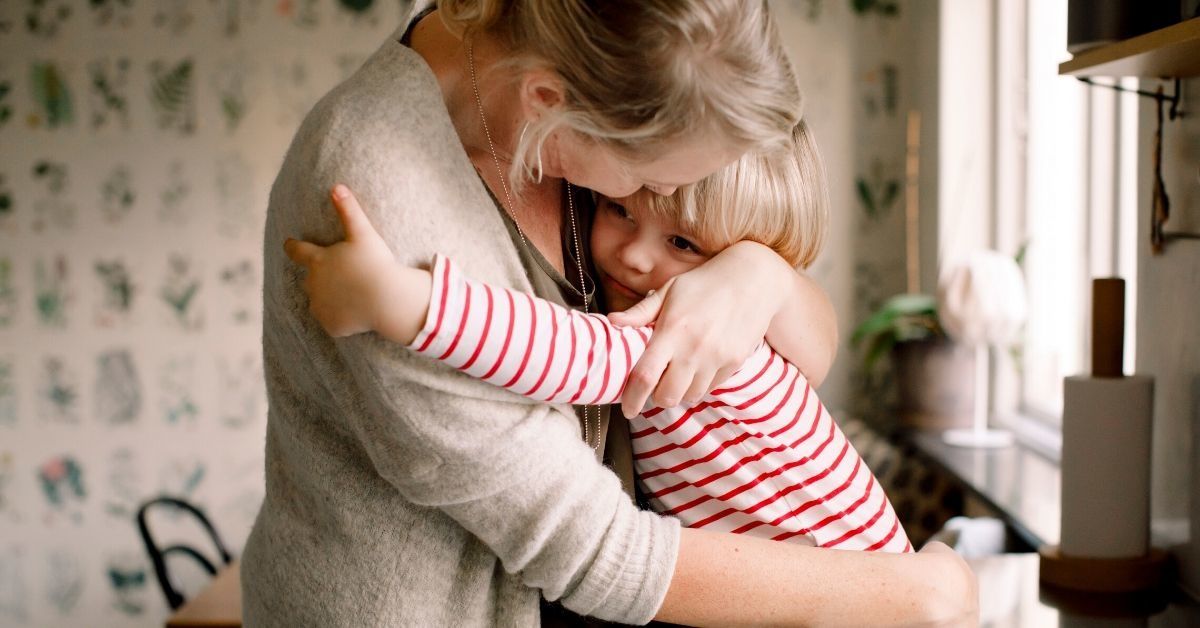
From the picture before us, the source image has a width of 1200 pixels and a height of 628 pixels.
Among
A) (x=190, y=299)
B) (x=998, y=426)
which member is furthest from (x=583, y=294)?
(x=190, y=299)

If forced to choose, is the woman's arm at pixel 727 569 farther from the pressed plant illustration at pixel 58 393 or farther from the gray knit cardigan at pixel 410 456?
the pressed plant illustration at pixel 58 393

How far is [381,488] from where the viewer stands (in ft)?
2.80

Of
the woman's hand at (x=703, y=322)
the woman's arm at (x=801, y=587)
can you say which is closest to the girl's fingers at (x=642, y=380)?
the woman's hand at (x=703, y=322)

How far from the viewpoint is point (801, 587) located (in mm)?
881

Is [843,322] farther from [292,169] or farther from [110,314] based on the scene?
[292,169]

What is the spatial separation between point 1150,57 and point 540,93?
776 mm

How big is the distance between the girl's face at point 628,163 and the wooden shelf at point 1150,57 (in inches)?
21.5

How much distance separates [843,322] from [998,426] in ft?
2.00

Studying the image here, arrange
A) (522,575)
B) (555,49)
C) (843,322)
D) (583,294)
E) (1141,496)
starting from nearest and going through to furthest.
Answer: (555,49) → (522,575) → (583,294) → (1141,496) → (843,322)

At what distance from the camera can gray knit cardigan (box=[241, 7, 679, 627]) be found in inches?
29.8

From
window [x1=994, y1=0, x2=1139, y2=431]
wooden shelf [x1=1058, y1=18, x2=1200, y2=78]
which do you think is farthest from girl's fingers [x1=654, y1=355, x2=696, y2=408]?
window [x1=994, y1=0, x2=1139, y2=431]

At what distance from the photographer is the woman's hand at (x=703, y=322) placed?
34.5 inches

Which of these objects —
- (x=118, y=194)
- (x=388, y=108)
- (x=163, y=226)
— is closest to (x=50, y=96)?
(x=118, y=194)

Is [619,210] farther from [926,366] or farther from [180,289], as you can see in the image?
[180,289]
